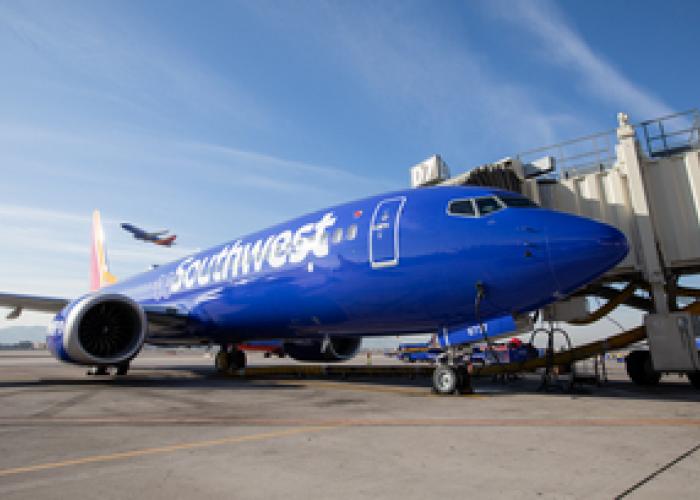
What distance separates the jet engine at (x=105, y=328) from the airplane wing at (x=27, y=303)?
574 cm

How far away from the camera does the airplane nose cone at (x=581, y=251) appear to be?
7.58m

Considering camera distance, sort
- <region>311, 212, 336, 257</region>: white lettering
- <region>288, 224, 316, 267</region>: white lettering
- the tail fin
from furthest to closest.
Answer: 1. the tail fin
2. <region>288, 224, 316, 267</region>: white lettering
3. <region>311, 212, 336, 257</region>: white lettering

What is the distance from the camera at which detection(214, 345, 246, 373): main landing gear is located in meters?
17.4

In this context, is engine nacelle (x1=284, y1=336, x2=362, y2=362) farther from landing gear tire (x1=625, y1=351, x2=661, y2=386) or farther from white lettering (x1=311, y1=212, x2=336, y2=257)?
landing gear tire (x1=625, y1=351, x2=661, y2=386)

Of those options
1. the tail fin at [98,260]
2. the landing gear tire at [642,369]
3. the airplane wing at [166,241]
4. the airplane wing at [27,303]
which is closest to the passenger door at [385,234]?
the landing gear tire at [642,369]

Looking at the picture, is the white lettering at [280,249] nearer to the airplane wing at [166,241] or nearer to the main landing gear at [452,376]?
the main landing gear at [452,376]

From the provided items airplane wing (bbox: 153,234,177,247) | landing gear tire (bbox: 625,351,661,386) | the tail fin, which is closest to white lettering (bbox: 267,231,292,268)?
landing gear tire (bbox: 625,351,661,386)

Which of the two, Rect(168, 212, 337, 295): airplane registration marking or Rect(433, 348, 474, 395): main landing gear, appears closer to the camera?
Rect(433, 348, 474, 395): main landing gear

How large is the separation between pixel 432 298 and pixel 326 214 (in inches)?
162

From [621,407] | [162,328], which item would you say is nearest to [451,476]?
[621,407]

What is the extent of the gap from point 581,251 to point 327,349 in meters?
8.05

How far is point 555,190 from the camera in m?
12.6

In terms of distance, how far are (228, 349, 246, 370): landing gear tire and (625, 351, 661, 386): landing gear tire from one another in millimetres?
12442

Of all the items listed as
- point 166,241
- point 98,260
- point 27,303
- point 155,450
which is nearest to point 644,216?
point 155,450
